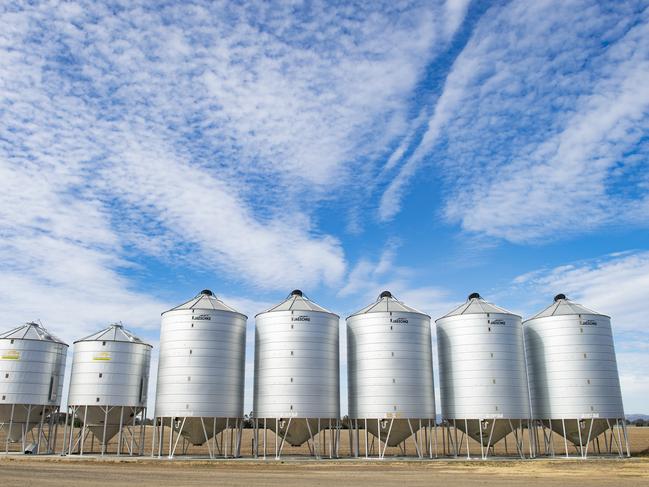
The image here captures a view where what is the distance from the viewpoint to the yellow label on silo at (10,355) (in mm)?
45656

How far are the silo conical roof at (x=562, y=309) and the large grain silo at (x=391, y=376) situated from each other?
10.8 metres

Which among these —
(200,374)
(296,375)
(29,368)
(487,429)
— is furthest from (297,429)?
(29,368)

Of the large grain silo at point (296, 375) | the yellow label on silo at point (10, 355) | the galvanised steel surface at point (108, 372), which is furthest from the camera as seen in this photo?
the yellow label on silo at point (10, 355)

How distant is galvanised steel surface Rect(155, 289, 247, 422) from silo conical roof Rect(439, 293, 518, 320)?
18235 mm

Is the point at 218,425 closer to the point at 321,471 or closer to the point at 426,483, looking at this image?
the point at 321,471

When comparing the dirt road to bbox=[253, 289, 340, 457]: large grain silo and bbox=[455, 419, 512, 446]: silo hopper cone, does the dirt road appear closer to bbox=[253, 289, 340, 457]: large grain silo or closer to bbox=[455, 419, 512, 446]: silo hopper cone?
bbox=[455, 419, 512, 446]: silo hopper cone

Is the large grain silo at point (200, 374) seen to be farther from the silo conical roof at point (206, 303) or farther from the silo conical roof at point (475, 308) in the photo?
the silo conical roof at point (475, 308)

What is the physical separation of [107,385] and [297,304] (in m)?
16.3

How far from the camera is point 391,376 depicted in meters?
43.3

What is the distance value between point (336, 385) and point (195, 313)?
1263 cm

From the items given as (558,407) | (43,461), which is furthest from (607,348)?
(43,461)

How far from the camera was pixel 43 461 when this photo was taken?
1576 inches

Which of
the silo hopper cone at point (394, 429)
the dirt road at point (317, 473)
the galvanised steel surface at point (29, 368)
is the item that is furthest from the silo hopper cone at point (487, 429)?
the galvanised steel surface at point (29, 368)

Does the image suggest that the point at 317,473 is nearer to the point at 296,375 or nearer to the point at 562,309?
the point at 296,375
